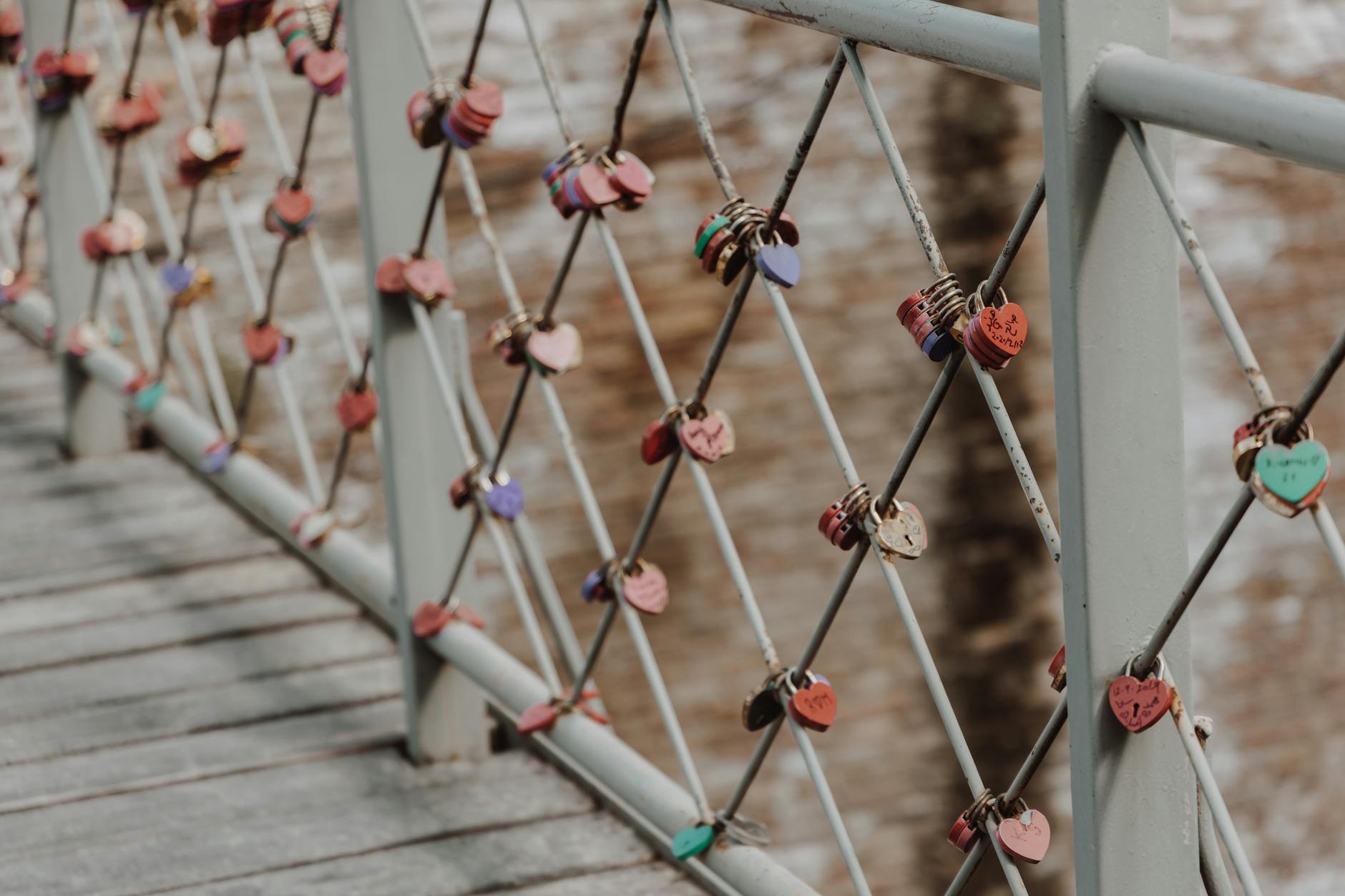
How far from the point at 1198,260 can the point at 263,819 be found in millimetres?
990

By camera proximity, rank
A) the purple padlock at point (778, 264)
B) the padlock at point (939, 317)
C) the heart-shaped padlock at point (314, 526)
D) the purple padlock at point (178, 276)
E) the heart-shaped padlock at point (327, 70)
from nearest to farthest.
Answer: the padlock at point (939, 317) < the purple padlock at point (778, 264) < the heart-shaped padlock at point (327, 70) < the heart-shaped padlock at point (314, 526) < the purple padlock at point (178, 276)

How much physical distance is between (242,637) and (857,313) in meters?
2.42

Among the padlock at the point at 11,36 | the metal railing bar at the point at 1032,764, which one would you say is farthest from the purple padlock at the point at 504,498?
the padlock at the point at 11,36

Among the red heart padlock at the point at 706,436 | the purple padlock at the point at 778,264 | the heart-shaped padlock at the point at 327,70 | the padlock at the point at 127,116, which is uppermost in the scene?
the padlock at the point at 127,116

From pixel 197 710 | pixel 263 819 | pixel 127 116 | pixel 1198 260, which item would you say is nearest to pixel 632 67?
pixel 1198 260

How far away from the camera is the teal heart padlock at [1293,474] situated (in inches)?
22.3

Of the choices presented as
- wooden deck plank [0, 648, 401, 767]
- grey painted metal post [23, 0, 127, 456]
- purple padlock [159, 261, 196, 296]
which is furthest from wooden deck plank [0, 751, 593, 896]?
grey painted metal post [23, 0, 127, 456]

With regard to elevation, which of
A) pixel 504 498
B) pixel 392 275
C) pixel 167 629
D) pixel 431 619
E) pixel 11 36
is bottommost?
pixel 167 629

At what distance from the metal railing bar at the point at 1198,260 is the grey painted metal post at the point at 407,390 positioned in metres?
0.82

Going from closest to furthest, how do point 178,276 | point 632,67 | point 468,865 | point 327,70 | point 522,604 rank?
point 632,67 → point 468,865 → point 522,604 → point 327,70 → point 178,276

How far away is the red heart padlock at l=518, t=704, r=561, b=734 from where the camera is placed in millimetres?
1286

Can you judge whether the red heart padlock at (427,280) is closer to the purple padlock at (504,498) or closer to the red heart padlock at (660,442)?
the purple padlock at (504,498)

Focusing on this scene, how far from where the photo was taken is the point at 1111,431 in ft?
2.12

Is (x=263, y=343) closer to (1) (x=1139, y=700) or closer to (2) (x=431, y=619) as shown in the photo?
(2) (x=431, y=619)
